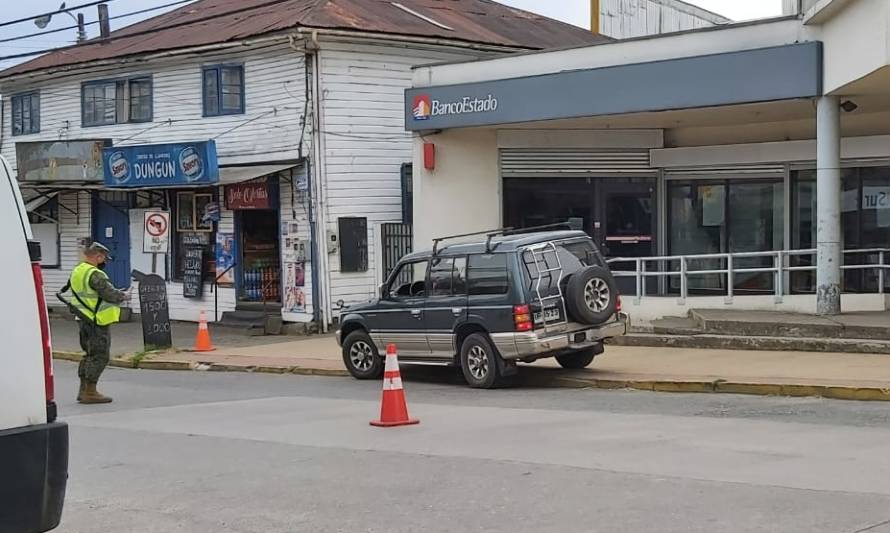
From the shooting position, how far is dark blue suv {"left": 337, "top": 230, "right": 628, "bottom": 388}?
42.9 ft

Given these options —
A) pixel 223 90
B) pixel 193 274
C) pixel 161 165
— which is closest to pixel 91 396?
pixel 161 165

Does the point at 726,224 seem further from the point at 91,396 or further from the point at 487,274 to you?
the point at 91,396

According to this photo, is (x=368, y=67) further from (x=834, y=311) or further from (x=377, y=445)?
(x=377, y=445)

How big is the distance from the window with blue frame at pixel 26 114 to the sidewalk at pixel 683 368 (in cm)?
1167

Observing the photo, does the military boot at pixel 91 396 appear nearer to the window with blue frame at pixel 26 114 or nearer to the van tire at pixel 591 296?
the van tire at pixel 591 296

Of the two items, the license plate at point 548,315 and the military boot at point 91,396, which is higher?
the license plate at point 548,315

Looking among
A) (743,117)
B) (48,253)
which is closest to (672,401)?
(743,117)

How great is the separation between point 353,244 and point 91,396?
9.55m

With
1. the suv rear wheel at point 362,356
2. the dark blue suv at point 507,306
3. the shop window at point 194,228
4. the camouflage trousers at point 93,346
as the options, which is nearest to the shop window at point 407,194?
the shop window at point 194,228

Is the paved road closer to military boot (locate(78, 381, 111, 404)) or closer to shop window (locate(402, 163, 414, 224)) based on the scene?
military boot (locate(78, 381, 111, 404))

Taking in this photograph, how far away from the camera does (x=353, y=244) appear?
2272 centimetres

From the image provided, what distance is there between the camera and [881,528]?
6078 millimetres

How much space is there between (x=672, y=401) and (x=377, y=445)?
3.85 metres

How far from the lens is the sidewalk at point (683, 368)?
39.1ft
